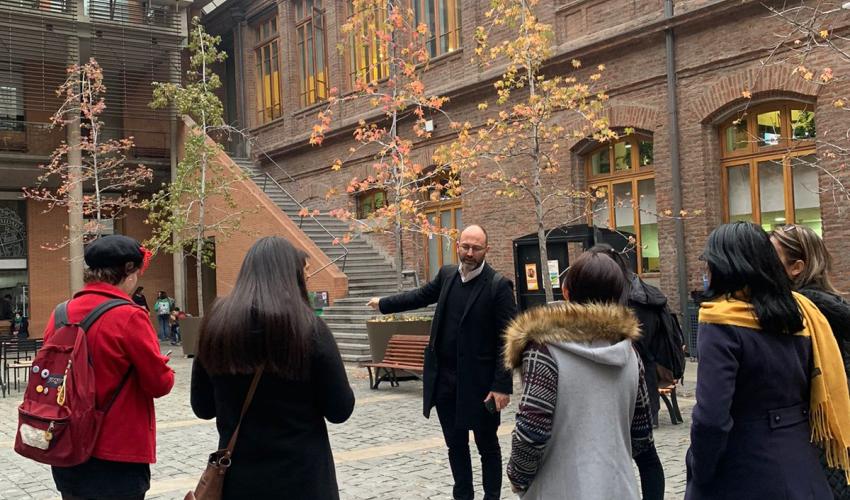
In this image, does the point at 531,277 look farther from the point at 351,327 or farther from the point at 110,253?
the point at 110,253

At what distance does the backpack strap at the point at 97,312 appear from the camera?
3.27 meters

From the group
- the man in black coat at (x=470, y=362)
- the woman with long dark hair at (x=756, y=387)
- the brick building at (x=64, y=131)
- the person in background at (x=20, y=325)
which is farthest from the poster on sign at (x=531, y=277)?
the person in background at (x=20, y=325)

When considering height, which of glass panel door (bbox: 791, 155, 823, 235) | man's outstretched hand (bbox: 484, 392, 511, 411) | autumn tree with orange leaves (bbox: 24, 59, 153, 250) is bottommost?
man's outstretched hand (bbox: 484, 392, 511, 411)

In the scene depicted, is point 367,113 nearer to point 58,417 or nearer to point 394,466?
point 394,466

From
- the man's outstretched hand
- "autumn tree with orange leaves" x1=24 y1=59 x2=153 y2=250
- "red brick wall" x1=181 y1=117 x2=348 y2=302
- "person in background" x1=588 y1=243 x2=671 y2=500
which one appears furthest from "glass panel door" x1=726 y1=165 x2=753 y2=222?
"autumn tree with orange leaves" x1=24 y1=59 x2=153 y2=250

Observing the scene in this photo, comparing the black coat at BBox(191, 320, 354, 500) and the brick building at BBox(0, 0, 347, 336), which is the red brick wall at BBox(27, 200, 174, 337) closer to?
the brick building at BBox(0, 0, 347, 336)

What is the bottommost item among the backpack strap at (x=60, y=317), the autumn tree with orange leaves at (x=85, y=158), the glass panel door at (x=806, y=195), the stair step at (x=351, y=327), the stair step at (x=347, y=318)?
the stair step at (x=351, y=327)

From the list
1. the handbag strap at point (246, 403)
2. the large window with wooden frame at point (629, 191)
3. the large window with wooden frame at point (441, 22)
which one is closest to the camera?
the handbag strap at point (246, 403)

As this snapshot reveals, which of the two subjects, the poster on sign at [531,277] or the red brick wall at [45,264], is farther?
the red brick wall at [45,264]

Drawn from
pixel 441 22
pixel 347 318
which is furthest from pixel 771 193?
pixel 441 22

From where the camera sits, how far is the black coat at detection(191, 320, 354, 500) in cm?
282

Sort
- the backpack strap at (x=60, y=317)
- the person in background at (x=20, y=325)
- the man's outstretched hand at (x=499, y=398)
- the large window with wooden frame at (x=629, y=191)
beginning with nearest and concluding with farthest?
the backpack strap at (x=60, y=317), the man's outstretched hand at (x=499, y=398), the large window with wooden frame at (x=629, y=191), the person in background at (x=20, y=325)

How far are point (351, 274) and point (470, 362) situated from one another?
51.0 feet

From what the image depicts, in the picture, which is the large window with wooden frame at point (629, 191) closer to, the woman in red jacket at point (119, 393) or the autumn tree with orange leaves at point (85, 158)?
the woman in red jacket at point (119, 393)
